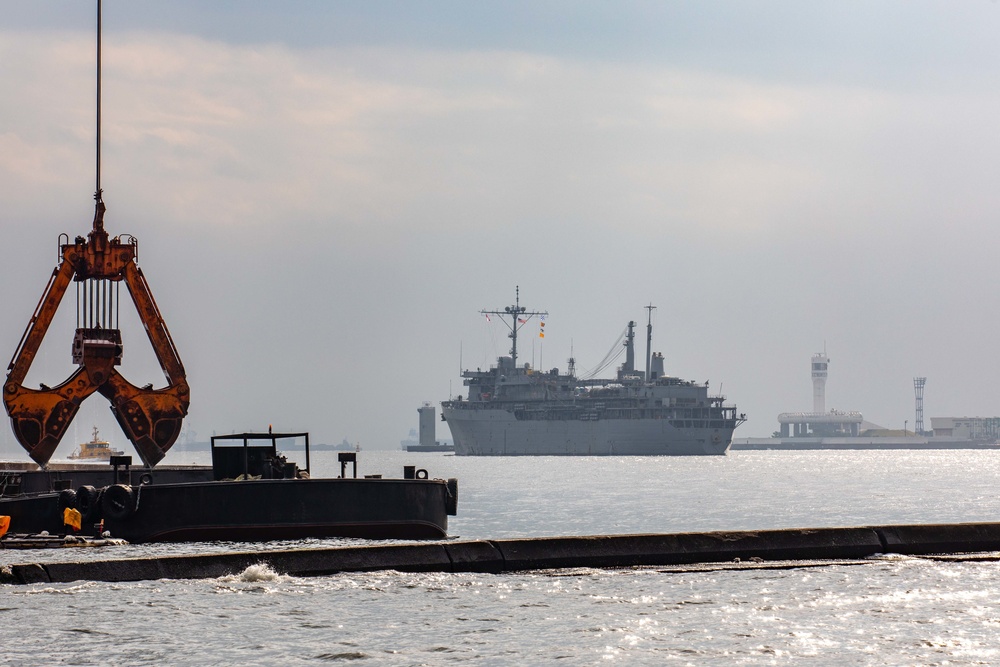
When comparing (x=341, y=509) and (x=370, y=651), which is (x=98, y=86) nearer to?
(x=341, y=509)

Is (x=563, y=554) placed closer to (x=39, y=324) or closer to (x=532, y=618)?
(x=532, y=618)

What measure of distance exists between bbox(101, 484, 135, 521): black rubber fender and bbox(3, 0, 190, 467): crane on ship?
10049 millimetres

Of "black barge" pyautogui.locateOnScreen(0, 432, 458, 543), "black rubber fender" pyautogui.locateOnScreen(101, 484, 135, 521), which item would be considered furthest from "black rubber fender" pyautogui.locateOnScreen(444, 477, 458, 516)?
"black rubber fender" pyautogui.locateOnScreen(101, 484, 135, 521)

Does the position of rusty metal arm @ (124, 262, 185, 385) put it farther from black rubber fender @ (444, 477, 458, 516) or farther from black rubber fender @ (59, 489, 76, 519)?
black rubber fender @ (444, 477, 458, 516)

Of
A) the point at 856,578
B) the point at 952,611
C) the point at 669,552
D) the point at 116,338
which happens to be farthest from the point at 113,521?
the point at 952,611

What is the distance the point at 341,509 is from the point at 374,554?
11275mm

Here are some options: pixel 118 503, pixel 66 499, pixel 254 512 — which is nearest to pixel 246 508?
pixel 254 512

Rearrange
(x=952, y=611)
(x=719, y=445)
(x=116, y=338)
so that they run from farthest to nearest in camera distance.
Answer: (x=719, y=445) < (x=116, y=338) < (x=952, y=611)

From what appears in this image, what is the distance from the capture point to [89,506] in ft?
92.8

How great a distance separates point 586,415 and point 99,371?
435 ft

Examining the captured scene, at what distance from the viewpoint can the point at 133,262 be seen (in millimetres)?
38750

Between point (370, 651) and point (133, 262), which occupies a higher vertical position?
point (133, 262)

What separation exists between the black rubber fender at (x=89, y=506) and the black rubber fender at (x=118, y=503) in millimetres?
198

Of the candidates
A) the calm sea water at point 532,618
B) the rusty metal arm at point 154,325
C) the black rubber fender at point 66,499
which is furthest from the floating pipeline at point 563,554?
the rusty metal arm at point 154,325
